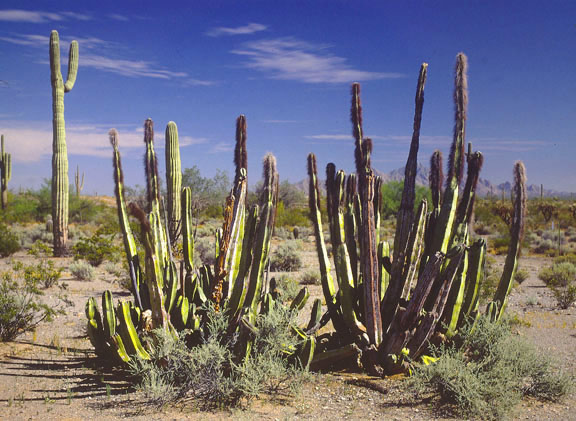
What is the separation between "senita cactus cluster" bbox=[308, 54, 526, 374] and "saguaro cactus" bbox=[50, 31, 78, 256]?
15.3 m

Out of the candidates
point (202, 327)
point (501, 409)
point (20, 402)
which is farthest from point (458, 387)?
point (20, 402)

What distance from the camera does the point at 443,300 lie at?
6.55 metres

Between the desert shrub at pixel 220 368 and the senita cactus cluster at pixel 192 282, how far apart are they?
15 cm

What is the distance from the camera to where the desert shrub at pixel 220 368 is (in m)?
6.08

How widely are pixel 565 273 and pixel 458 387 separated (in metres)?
11.1

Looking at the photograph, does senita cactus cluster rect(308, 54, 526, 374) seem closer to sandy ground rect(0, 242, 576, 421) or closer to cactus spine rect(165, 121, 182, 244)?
sandy ground rect(0, 242, 576, 421)

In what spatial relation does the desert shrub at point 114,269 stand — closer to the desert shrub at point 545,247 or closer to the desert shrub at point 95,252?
the desert shrub at point 95,252

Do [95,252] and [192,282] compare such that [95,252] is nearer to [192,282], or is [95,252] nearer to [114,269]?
[114,269]

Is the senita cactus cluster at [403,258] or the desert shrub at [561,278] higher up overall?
the senita cactus cluster at [403,258]

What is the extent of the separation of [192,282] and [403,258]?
299 cm

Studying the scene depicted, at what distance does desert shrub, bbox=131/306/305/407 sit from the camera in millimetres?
6082

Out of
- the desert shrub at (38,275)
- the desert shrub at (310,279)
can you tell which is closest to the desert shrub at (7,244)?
the desert shrub at (38,275)

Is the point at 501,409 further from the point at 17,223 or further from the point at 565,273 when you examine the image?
the point at 17,223

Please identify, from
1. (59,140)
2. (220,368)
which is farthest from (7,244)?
(220,368)
